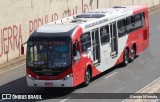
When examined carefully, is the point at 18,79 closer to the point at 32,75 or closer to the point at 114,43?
the point at 32,75

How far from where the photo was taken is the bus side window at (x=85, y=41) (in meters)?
21.2

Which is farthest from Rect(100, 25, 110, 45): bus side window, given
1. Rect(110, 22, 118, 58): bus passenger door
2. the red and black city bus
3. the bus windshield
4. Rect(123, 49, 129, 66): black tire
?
the bus windshield

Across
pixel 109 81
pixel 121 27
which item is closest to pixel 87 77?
pixel 109 81

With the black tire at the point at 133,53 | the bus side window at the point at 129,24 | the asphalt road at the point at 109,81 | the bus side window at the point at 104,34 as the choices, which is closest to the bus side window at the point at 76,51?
the asphalt road at the point at 109,81

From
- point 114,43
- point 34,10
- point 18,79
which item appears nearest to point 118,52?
point 114,43

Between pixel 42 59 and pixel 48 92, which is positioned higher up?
pixel 42 59

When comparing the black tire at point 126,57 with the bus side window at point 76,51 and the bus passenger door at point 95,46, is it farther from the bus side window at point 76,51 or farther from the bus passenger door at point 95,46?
the bus side window at point 76,51

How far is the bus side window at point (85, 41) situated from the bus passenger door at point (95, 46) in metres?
0.33

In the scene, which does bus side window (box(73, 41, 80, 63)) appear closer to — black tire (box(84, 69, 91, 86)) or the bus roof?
the bus roof

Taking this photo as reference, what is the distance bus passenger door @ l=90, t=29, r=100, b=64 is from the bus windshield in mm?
2487

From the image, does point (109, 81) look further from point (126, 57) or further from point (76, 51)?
point (126, 57)

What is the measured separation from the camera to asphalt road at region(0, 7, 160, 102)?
20.6 m

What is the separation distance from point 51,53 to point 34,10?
10176 mm

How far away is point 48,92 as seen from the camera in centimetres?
Answer: 2106
